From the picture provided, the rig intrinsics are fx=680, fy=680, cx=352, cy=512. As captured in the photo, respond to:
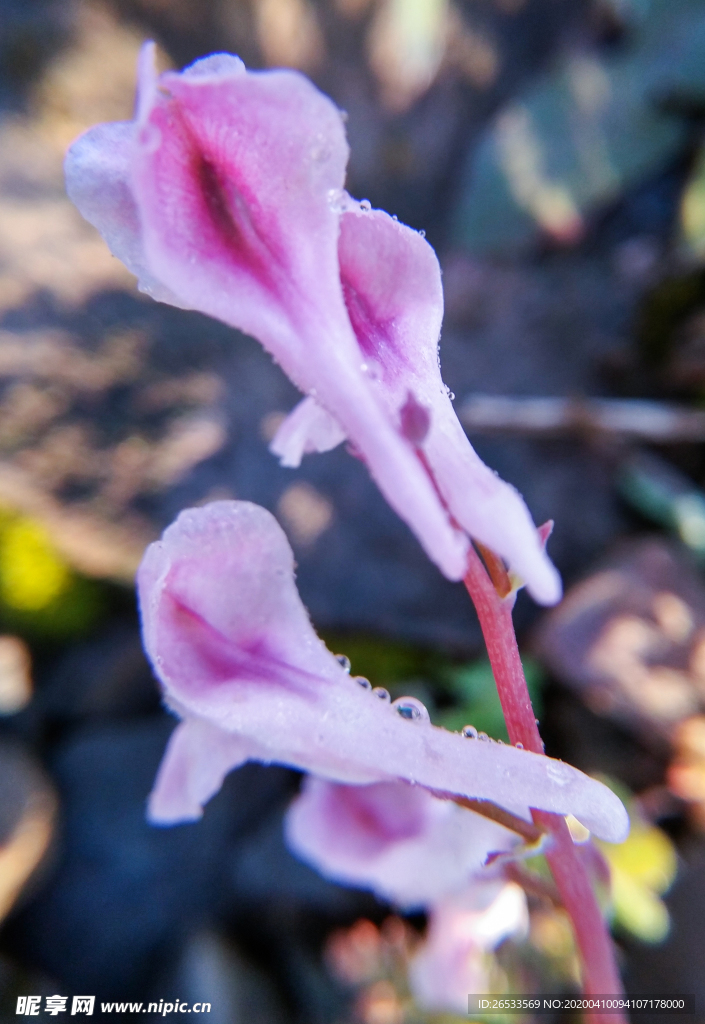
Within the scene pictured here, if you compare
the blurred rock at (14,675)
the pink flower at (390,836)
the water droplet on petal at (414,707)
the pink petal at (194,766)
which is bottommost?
the blurred rock at (14,675)

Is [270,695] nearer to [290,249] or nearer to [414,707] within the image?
[414,707]

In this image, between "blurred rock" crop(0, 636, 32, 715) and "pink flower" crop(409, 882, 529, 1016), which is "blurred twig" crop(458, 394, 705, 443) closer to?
"pink flower" crop(409, 882, 529, 1016)

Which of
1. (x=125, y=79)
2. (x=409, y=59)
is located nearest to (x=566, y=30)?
(x=409, y=59)

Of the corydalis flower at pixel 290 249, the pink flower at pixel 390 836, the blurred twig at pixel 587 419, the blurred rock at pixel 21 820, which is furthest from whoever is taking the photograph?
the blurred twig at pixel 587 419

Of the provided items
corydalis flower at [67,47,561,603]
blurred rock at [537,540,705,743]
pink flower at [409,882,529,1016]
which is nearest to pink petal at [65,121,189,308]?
corydalis flower at [67,47,561,603]

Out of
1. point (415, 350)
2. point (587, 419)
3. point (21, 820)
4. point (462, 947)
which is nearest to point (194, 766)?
point (415, 350)

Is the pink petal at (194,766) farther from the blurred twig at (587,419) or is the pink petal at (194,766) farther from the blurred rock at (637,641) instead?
the blurred twig at (587,419)

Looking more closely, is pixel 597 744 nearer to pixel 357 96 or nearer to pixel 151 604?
pixel 151 604

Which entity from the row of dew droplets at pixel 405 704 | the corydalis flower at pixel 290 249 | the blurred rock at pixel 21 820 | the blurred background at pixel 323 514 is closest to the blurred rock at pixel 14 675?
the blurred background at pixel 323 514
